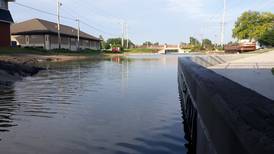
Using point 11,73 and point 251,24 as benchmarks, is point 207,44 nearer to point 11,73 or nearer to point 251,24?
point 251,24

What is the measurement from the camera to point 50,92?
17.7m

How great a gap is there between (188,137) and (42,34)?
70633 mm

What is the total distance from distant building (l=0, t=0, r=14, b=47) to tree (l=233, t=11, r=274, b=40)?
158 feet

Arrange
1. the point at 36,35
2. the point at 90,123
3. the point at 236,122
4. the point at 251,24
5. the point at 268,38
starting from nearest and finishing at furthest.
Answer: the point at 236,122
the point at 90,123
the point at 268,38
the point at 36,35
the point at 251,24

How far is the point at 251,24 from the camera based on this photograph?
263ft

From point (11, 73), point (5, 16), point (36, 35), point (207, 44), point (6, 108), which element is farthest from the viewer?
point (207, 44)

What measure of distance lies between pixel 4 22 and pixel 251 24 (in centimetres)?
5143

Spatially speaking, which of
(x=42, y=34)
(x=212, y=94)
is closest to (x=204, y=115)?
(x=212, y=94)

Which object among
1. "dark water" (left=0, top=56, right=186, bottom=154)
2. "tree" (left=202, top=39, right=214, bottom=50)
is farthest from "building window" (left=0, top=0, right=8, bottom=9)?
"tree" (left=202, top=39, right=214, bottom=50)

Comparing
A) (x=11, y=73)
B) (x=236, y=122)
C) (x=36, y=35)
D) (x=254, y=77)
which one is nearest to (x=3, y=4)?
(x=36, y=35)

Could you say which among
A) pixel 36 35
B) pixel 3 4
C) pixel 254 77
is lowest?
pixel 254 77

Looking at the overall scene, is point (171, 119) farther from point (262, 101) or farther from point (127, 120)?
point (262, 101)

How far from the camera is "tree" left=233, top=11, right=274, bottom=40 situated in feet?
254

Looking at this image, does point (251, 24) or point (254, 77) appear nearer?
point (254, 77)
